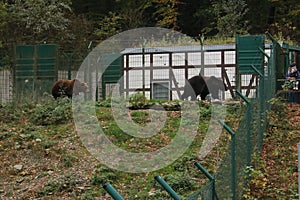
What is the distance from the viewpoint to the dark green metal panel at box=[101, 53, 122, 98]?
22.5 m

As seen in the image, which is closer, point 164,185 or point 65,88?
point 164,185

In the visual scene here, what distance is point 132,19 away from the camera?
1471 inches

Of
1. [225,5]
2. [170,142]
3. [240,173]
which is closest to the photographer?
[240,173]

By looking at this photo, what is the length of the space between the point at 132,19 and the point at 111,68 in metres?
15.2

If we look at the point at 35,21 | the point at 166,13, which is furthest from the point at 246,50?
the point at 166,13

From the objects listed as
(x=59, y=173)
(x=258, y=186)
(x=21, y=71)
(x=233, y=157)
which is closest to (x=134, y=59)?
(x=21, y=71)

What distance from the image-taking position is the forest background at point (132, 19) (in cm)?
3069

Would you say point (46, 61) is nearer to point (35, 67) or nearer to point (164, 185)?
point (35, 67)

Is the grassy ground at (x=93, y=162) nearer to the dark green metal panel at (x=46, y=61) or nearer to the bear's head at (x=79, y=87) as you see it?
the bear's head at (x=79, y=87)

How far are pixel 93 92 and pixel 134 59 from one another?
232cm

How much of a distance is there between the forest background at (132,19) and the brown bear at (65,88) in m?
9.72

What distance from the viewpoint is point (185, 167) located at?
435 inches

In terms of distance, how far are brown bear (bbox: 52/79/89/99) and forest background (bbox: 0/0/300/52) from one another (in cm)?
972

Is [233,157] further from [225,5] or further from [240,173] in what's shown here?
[225,5]
